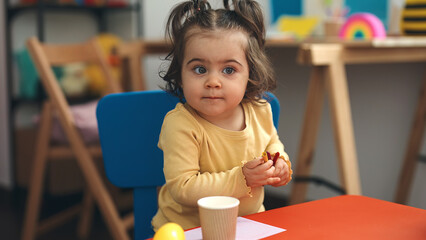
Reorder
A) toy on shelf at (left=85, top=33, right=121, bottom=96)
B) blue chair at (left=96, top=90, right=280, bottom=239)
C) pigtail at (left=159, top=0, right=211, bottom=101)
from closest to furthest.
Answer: pigtail at (left=159, top=0, right=211, bottom=101)
blue chair at (left=96, top=90, right=280, bottom=239)
toy on shelf at (left=85, top=33, right=121, bottom=96)

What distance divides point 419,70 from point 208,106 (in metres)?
1.60

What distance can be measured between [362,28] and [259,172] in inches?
56.4

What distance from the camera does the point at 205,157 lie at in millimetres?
768

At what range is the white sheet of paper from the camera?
22.5 inches

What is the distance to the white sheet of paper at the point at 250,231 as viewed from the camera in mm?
572

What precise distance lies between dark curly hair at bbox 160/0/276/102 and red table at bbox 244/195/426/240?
233 mm

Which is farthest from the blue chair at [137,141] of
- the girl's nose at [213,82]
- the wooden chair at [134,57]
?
the wooden chair at [134,57]

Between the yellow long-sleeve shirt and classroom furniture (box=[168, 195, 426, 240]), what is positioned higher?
the yellow long-sleeve shirt

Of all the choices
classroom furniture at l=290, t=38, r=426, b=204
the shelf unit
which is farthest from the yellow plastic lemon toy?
the shelf unit

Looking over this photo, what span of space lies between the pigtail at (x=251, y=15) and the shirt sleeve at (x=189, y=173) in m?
0.17

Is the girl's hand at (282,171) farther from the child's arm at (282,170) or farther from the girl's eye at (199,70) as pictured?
the girl's eye at (199,70)

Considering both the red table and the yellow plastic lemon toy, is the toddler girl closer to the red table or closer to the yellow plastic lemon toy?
the red table

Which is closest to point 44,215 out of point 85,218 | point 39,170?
point 85,218

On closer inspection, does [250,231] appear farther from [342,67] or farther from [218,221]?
[342,67]
